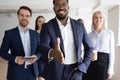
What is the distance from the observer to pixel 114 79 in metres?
5.91

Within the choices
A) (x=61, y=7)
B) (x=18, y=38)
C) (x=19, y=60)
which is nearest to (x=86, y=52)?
(x=61, y=7)

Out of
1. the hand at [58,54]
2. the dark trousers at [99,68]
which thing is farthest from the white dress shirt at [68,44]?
the dark trousers at [99,68]

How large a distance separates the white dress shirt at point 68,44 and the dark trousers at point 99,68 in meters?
1.14

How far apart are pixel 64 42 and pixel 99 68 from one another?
1281 mm

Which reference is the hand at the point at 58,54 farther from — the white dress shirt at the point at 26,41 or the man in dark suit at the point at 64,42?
the white dress shirt at the point at 26,41

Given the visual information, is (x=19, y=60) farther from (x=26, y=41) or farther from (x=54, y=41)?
(x=54, y=41)

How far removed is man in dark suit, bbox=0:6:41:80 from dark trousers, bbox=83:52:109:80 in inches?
30.2

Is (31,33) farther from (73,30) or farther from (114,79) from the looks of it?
(114,79)

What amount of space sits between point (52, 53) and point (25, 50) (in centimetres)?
99

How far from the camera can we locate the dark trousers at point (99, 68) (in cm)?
287

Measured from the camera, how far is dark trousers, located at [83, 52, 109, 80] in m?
2.87

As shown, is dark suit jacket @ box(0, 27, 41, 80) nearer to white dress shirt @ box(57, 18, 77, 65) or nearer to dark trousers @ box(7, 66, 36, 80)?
dark trousers @ box(7, 66, 36, 80)

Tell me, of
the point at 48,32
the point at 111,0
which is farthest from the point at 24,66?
the point at 111,0

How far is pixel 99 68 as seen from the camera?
2.88 metres
